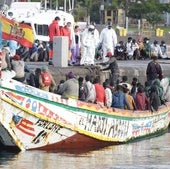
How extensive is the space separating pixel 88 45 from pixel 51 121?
8344mm

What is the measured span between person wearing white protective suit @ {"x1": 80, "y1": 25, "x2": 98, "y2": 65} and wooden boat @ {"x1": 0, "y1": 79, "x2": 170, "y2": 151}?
595 centimetres

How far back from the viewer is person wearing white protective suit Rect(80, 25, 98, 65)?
29.8 meters

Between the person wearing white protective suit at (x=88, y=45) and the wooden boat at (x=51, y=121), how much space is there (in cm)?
595

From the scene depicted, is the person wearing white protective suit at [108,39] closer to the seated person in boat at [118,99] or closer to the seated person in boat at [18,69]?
the seated person in boat at [118,99]

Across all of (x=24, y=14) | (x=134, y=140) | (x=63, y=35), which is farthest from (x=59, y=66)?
(x=24, y=14)

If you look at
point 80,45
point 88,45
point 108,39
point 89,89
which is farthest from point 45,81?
point 80,45

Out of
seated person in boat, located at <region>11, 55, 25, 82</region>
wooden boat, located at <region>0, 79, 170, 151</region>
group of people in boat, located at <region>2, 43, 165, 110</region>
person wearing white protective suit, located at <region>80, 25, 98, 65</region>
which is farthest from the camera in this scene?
person wearing white protective suit, located at <region>80, 25, 98, 65</region>

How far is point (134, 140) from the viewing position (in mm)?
25281

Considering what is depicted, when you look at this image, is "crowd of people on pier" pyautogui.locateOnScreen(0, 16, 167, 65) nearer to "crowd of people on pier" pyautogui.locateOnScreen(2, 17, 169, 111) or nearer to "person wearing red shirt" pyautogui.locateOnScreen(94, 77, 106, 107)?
"crowd of people on pier" pyautogui.locateOnScreen(2, 17, 169, 111)

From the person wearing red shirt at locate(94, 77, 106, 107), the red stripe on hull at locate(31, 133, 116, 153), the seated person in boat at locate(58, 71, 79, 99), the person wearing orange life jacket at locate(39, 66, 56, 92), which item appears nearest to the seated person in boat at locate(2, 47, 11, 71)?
the person wearing orange life jacket at locate(39, 66, 56, 92)

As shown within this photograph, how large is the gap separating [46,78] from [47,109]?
7.49 feet

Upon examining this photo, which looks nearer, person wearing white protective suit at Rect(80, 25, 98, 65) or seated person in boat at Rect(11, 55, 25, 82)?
seated person in boat at Rect(11, 55, 25, 82)

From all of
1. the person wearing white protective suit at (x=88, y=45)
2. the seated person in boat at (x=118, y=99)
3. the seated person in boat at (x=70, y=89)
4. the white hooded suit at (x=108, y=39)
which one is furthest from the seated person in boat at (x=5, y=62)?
the white hooded suit at (x=108, y=39)

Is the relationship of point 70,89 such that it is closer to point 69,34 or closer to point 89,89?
point 89,89
